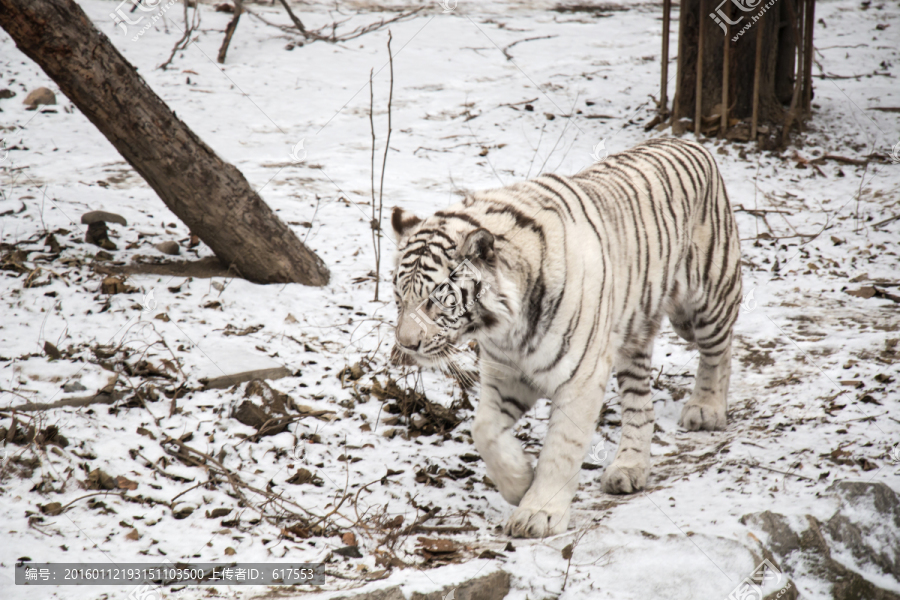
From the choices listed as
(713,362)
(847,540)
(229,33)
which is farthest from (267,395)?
(229,33)

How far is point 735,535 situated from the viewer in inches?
98.2

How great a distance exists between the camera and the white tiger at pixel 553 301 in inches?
99.2

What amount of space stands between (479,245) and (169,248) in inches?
116

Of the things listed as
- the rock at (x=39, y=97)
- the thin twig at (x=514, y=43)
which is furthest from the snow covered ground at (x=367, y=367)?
the thin twig at (x=514, y=43)

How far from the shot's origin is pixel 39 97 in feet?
24.4

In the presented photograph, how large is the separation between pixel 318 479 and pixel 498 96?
257 inches

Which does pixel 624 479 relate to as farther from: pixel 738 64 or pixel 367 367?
pixel 738 64

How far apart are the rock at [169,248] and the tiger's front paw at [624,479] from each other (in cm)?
314

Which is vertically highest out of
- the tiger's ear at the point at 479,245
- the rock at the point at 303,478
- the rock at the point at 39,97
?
the rock at the point at 39,97

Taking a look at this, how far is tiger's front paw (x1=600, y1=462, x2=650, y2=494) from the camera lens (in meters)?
3.11

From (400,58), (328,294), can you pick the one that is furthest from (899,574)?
(400,58)

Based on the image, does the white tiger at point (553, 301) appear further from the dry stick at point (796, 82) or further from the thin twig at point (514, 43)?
the thin twig at point (514, 43)

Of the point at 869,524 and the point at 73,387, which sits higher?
the point at 73,387

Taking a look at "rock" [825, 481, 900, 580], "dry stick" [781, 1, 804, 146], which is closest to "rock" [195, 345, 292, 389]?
"rock" [825, 481, 900, 580]
